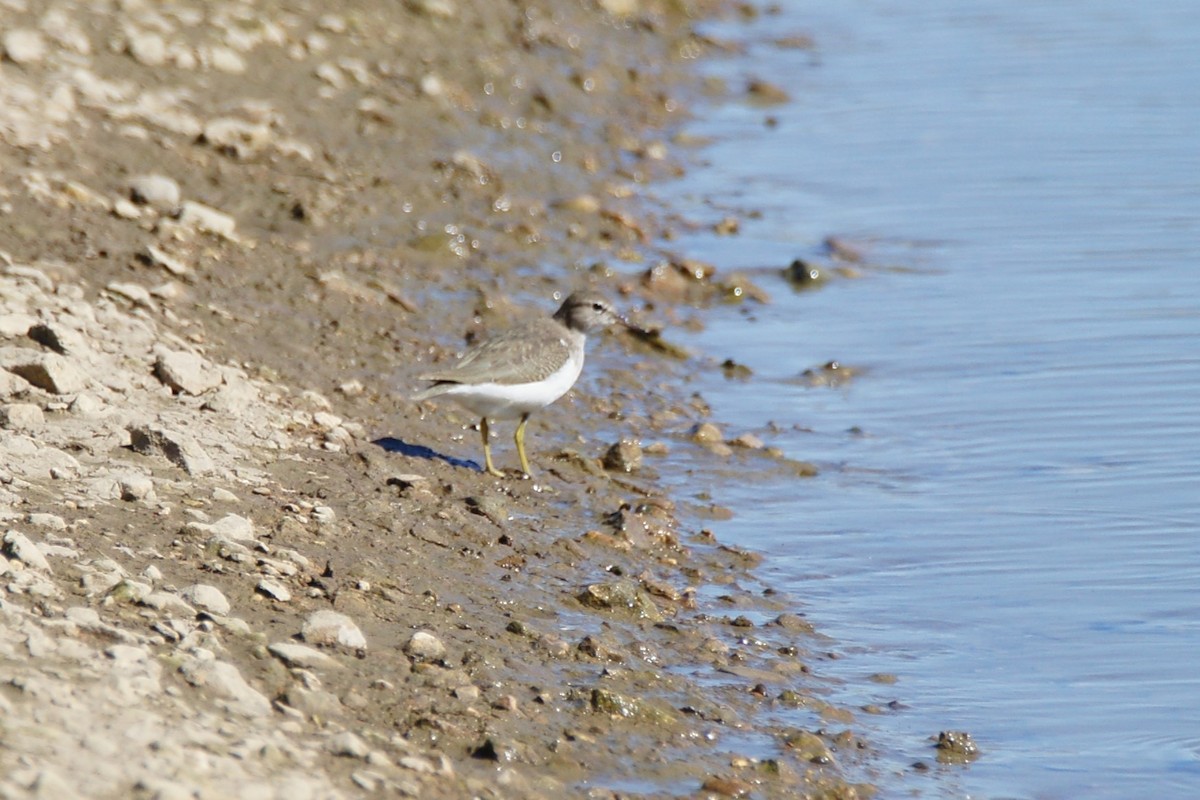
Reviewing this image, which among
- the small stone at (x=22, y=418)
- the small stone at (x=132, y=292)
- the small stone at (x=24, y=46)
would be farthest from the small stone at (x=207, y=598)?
the small stone at (x=24, y=46)

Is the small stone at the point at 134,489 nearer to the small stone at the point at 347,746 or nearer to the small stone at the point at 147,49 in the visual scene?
the small stone at the point at 347,746

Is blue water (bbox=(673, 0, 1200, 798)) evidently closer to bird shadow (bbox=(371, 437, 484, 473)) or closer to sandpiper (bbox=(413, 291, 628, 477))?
sandpiper (bbox=(413, 291, 628, 477))

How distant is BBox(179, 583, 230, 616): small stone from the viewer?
653 centimetres

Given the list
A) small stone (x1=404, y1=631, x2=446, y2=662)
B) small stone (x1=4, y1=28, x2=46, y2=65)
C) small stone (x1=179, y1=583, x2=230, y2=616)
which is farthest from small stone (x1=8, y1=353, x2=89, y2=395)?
small stone (x1=4, y1=28, x2=46, y2=65)

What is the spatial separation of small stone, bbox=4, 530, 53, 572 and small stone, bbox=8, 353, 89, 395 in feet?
5.85

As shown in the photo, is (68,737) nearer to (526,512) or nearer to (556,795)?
(556,795)

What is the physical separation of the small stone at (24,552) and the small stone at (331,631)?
100cm

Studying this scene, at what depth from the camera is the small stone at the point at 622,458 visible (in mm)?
9945

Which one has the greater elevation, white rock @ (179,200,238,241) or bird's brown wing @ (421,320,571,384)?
white rock @ (179,200,238,241)

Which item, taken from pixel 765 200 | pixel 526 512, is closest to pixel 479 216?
pixel 765 200

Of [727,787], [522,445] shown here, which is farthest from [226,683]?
[522,445]

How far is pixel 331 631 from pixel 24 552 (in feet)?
3.87

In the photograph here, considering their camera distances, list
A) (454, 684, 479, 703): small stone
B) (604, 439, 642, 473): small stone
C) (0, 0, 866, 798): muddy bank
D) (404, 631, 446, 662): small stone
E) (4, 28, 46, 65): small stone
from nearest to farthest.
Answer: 1. (0, 0, 866, 798): muddy bank
2. (454, 684, 479, 703): small stone
3. (404, 631, 446, 662): small stone
4. (604, 439, 642, 473): small stone
5. (4, 28, 46, 65): small stone

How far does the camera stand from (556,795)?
610cm
